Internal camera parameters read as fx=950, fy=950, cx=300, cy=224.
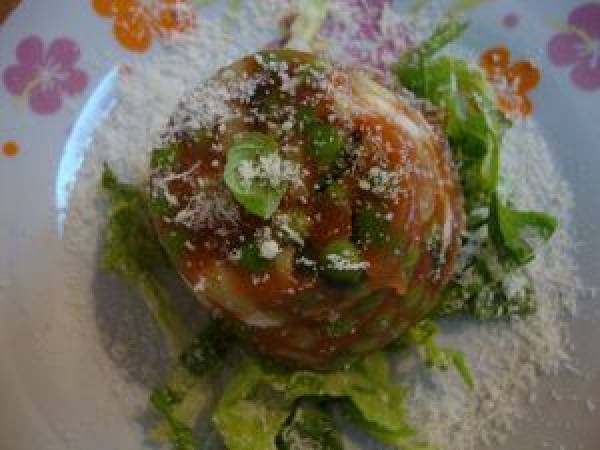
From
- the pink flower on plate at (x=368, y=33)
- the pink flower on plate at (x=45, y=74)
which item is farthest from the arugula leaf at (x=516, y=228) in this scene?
the pink flower on plate at (x=45, y=74)

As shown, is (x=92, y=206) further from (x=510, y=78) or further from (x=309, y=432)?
(x=510, y=78)

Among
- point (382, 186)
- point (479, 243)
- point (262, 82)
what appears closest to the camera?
point (382, 186)

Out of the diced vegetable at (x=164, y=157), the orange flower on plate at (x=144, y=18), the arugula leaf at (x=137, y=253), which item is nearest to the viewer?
the diced vegetable at (x=164, y=157)

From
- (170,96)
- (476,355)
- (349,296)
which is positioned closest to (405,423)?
(476,355)

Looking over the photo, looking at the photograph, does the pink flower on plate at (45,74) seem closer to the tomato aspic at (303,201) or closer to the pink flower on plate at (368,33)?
the tomato aspic at (303,201)

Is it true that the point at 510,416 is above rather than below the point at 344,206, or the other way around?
below

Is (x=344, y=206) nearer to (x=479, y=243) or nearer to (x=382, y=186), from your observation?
(x=382, y=186)
